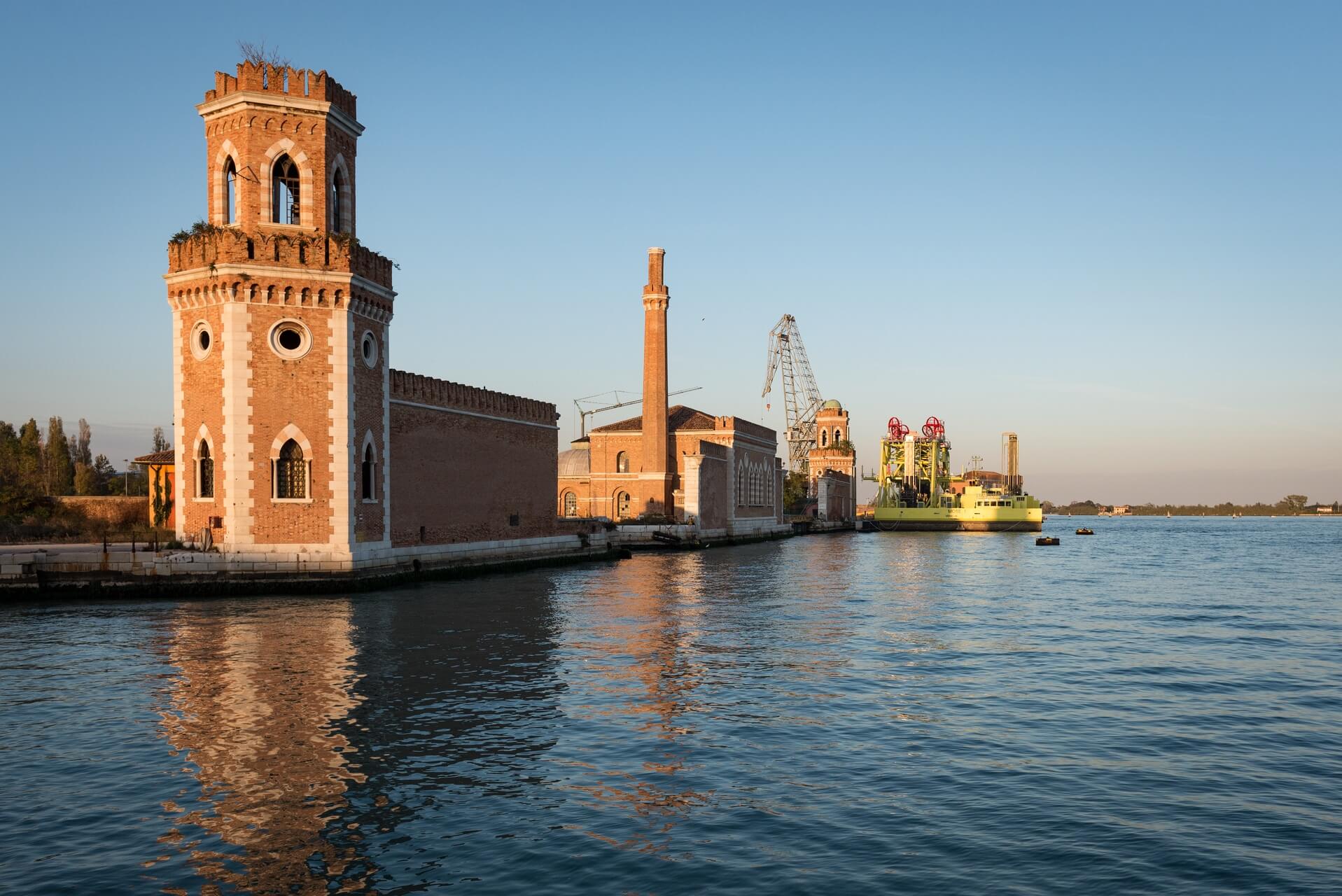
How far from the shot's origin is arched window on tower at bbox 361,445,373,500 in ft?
118

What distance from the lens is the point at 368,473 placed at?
3634 centimetres

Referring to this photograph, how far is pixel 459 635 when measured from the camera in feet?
82.0

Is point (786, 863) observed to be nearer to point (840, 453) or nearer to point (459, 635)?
point (459, 635)

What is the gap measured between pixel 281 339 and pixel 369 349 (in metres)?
3.27

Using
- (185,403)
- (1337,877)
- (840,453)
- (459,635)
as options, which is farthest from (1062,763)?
(840,453)

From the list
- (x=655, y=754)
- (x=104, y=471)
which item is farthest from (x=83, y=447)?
(x=655, y=754)

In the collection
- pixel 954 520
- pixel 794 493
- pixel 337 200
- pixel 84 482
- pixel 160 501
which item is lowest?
pixel 954 520

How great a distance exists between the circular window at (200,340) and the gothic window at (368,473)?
591 centimetres

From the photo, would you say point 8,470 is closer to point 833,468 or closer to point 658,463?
point 658,463

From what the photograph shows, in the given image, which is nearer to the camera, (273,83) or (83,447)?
(273,83)

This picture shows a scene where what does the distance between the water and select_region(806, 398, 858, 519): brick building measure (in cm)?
9873

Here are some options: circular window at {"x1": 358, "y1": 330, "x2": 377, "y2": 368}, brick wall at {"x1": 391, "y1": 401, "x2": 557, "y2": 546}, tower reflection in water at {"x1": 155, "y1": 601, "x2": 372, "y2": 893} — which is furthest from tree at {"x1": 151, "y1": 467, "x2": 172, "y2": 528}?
tower reflection in water at {"x1": 155, "y1": 601, "x2": 372, "y2": 893}

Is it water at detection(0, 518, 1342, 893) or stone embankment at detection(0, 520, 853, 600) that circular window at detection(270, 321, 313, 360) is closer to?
stone embankment at detection(0, 520, 853, 600)

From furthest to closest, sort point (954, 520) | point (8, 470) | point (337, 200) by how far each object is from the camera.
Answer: point (954, 520) < point (8, 470) < point (337, 200)
